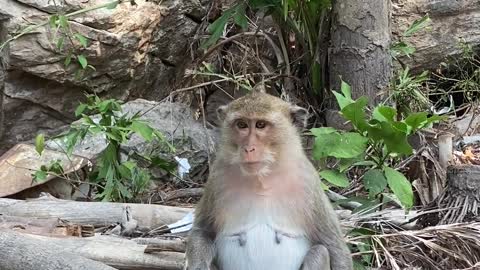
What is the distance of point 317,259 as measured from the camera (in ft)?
10.6

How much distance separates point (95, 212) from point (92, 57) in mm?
2334

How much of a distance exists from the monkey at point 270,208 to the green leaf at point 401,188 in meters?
0.51

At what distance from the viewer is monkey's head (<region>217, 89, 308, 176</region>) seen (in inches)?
123

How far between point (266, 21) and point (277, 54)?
0.66 m

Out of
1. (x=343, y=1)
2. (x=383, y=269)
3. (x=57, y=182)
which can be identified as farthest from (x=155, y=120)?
(x=383, y=269)

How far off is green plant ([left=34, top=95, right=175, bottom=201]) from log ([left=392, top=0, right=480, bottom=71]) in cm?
300

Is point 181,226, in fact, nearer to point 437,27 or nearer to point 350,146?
point 350,146

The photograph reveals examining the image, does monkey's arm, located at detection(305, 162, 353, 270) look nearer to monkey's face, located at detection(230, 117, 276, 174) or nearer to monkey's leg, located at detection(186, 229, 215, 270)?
monkey's face, located at detection(230, 117, 276, 174)

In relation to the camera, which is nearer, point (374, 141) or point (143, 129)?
point (374, 141)

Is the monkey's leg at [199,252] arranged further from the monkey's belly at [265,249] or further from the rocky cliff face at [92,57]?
Result: the rocky cliff face at [92,57]

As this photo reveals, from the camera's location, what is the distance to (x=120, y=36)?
6.65 m

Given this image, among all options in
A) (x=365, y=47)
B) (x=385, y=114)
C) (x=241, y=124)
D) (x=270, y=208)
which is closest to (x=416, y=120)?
(x=385, y=114)

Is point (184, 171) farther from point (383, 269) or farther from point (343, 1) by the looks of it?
point (383, 269)

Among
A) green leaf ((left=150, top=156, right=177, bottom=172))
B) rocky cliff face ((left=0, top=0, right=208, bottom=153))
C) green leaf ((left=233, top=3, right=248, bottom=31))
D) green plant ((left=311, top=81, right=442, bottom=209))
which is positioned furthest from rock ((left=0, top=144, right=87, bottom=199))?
green plant ((left=311, top=81, right=442, bottom=209))
